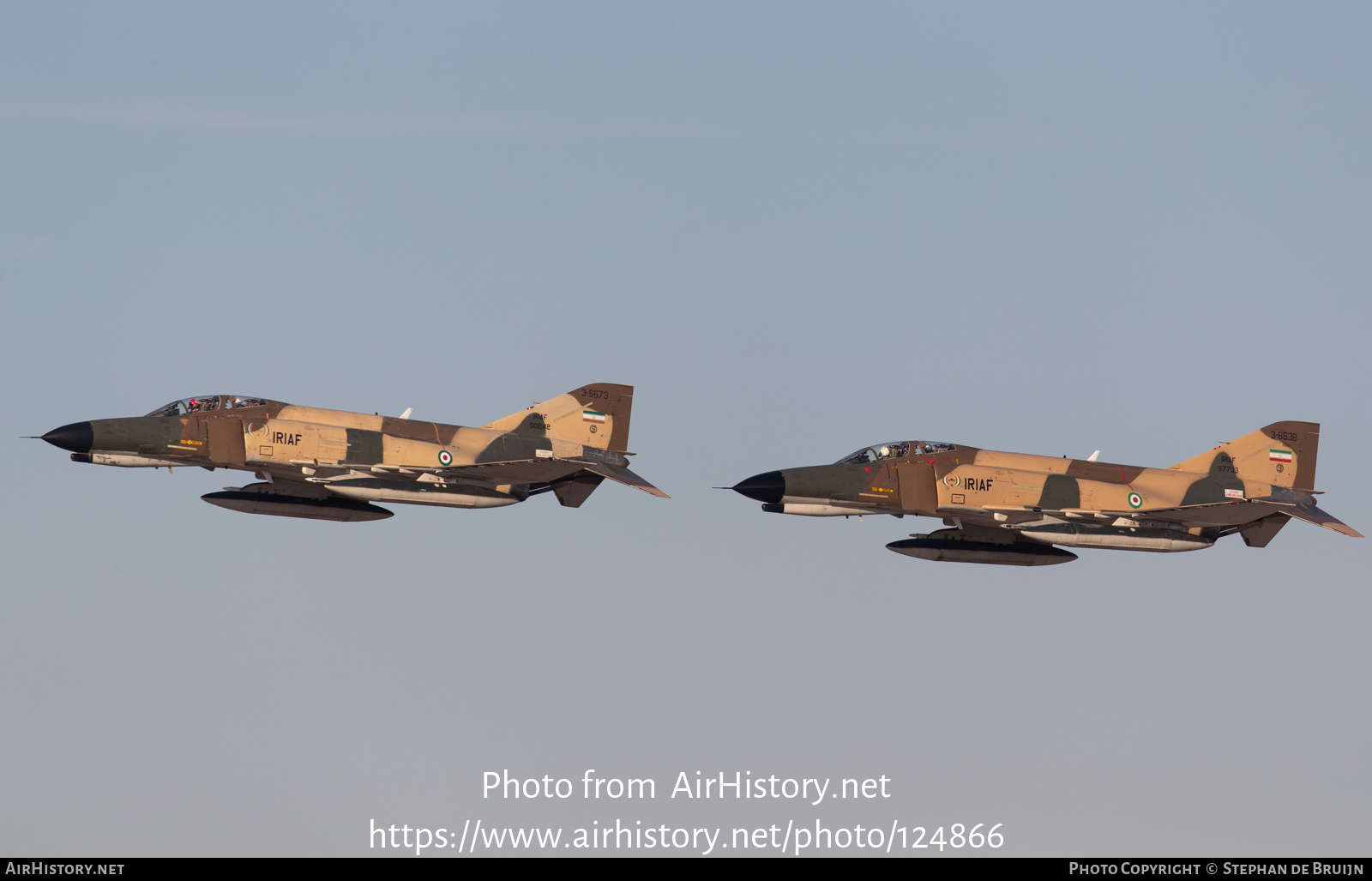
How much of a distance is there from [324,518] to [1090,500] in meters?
18.9

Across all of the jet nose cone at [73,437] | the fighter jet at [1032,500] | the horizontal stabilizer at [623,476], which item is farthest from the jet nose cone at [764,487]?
the jet nose cone at [73,437]

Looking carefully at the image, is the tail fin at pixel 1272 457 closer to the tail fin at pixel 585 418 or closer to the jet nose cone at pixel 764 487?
the jet nose cone at pixel 764 487

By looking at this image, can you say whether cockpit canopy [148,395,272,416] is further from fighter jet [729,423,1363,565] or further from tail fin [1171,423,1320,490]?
tail fin [1171,423,1320,490]

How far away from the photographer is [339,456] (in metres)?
53.2

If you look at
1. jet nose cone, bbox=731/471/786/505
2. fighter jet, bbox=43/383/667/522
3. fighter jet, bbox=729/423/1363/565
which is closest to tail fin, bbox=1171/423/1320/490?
fighter jet, bbox=729/423/1363/565

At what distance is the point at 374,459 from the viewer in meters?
53.4

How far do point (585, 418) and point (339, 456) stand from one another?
731cm

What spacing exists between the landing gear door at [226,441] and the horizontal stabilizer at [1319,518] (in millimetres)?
25908

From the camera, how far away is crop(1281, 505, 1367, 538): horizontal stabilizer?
54312mm

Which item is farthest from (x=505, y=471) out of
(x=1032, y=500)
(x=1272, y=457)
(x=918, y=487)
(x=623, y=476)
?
(x=1272, y=457)

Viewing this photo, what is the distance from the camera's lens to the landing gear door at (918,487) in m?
52.8

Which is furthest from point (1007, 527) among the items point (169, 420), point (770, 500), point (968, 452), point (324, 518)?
point (169, 420)

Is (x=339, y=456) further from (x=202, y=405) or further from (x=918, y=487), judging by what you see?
(x=918, y=487)

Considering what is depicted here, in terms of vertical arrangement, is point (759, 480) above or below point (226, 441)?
below
